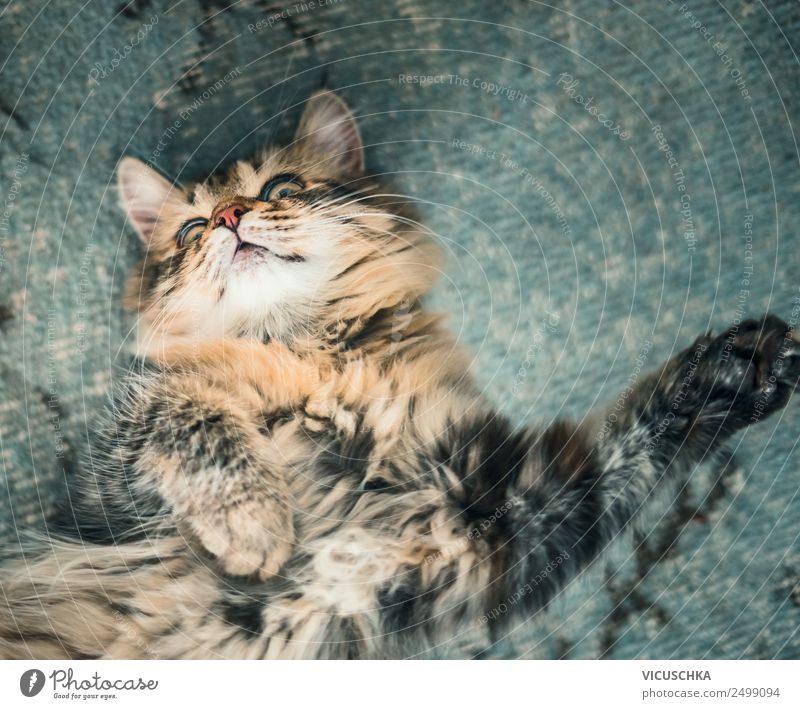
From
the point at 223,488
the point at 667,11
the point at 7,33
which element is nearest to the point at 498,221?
the point at 667,11

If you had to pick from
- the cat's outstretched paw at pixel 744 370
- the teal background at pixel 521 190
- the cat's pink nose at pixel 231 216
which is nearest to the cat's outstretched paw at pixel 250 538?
the teal background at pixel 521 190

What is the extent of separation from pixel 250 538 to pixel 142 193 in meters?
0.37

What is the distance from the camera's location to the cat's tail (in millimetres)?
768

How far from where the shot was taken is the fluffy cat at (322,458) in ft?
2.51

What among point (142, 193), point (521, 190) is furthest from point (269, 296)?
point (521, 190)

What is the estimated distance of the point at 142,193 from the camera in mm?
774

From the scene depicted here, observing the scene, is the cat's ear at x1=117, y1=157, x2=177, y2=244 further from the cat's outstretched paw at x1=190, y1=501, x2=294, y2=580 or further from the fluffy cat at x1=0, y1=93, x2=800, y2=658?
the cat's outstretched paw at x1=190, y1=501, x2=294, y2=580

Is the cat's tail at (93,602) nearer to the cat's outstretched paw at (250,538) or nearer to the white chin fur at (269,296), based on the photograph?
the cat's outstretched paw at (250,538)

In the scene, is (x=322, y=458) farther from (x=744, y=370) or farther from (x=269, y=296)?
(x=744, y=370)

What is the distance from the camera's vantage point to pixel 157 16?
78 centimetres

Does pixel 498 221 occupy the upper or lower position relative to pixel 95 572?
upper

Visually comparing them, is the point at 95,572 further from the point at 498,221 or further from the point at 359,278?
the point at 498,221

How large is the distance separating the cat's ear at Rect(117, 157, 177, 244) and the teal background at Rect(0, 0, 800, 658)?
0.01 m

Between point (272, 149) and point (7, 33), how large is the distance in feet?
0.99
